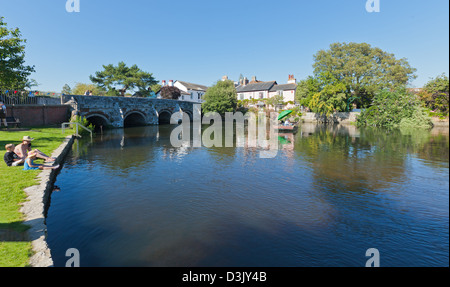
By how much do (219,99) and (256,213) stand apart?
53.8 meters

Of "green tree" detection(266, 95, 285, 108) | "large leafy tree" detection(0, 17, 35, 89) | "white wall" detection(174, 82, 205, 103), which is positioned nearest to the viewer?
"large leafy tree" detection(0, 17, 35, 89)

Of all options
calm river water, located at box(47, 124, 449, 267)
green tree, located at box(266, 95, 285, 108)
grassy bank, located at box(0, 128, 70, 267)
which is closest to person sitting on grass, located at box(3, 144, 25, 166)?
grassy bank, located at box(0, 128, 70, 267)

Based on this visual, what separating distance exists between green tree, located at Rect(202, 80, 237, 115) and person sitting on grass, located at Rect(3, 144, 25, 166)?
50.7 m

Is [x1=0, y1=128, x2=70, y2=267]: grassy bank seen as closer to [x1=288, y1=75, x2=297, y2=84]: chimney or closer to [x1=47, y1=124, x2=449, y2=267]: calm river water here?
[x1=47, y1=124, x2=449, y2=267]: calm river water

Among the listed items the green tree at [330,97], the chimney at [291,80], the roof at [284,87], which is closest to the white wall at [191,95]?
the roof at [284,87]

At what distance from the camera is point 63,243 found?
7.53m

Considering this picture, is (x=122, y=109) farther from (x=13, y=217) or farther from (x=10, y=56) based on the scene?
(x=13, y=217)

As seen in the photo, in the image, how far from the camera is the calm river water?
7.02 meters

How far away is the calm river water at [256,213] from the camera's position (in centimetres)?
702

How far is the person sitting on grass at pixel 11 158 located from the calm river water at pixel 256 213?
2154 millimetres

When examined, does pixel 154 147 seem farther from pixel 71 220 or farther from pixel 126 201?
pixel 71 220

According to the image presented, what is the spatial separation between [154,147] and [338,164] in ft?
55.8

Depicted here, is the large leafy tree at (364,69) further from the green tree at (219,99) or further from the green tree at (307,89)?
the green tree at (219,99)
